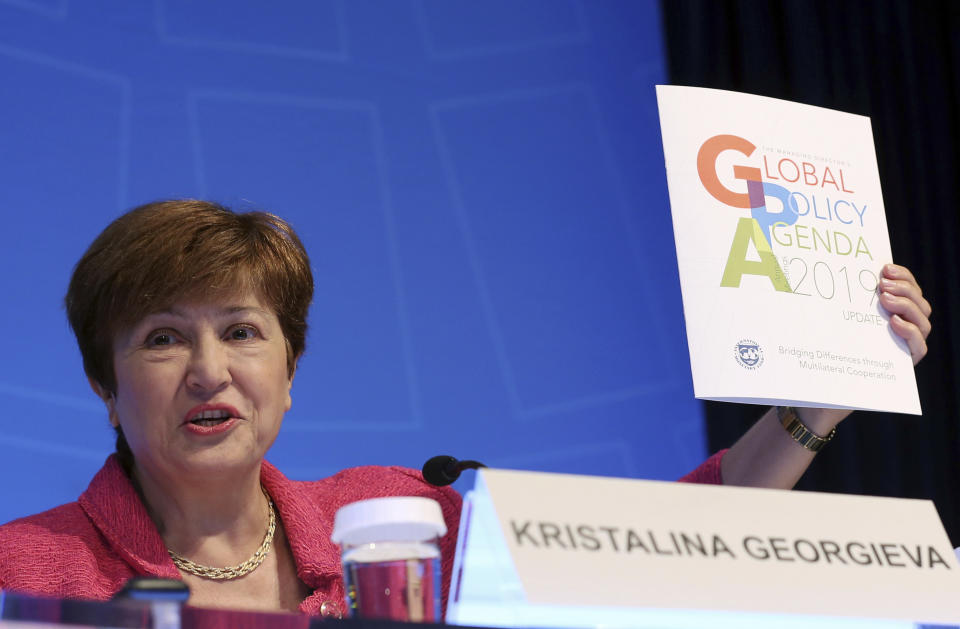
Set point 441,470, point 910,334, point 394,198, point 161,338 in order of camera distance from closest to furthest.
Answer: point 441,470, point 910,334, point 161,338, point 394,198

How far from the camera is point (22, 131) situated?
2.30m

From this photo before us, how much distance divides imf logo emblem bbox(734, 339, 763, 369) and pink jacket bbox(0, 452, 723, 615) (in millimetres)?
398

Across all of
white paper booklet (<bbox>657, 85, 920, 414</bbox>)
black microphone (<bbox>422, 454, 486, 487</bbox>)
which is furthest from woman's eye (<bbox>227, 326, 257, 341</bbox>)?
white paper booklet (<bbox>657, 85, 920, 414</bbox>)

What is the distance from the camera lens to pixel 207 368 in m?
1.41

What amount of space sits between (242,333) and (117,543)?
1.01 feet

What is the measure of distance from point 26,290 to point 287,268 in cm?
89

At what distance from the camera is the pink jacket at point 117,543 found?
4.50 ft

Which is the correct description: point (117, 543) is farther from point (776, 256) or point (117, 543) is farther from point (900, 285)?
point (900, 285)

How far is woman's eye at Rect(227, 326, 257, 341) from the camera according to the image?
150 cm

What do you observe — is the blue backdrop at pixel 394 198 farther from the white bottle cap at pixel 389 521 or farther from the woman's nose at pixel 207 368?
the white bottle cap at pixel 389 521

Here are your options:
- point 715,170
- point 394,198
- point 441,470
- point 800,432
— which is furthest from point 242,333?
point 394,198

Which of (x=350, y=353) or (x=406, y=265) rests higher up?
(x=406, y=265)

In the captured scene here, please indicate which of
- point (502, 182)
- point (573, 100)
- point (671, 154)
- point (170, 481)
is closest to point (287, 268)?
point (170, 481)

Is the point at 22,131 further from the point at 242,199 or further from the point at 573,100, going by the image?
the point at 573,100
